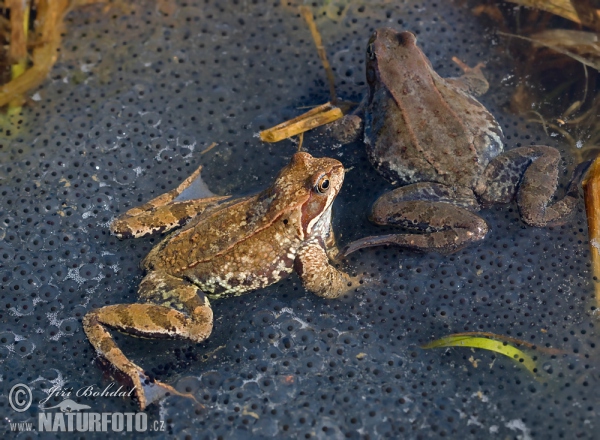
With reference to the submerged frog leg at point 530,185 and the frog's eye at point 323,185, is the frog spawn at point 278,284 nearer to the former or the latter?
→ the submerged frog leg at point 530,185

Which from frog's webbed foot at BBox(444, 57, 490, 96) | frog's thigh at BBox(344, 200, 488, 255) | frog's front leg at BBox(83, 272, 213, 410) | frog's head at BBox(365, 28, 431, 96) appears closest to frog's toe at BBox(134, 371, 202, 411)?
frog's front leg at BBox(83, 272, 213, 410)

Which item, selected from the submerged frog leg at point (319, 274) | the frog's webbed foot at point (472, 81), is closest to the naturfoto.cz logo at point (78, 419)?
the submerged frog leg at point (319, 274)

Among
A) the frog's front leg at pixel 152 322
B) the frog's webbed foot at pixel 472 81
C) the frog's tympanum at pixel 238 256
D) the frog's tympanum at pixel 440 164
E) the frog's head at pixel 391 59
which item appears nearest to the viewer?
Result: the frog's front leg at pixel 152 322

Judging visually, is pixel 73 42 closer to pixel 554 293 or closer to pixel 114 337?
pixel 114 337

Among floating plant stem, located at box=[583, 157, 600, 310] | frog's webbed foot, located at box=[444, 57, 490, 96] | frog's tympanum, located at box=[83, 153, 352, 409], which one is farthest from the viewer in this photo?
frog's webbed foot, located at box=[444, 57, 490, 96]

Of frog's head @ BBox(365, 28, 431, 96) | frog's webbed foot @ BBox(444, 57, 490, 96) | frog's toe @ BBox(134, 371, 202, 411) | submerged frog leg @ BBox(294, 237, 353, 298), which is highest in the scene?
frog's head @ BBox(365, 28, 431, 96)

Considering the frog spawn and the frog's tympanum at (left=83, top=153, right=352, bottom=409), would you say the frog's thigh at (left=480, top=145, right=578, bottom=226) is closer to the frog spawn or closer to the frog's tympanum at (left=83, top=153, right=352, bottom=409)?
the frog spawn

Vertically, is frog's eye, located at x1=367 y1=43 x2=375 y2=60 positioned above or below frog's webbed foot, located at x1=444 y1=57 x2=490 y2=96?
above
